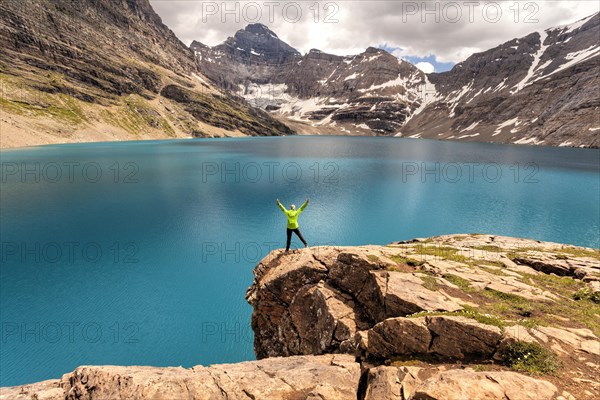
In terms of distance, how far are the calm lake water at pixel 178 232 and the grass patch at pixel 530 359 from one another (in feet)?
48.8

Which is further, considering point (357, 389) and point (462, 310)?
point (462, 310)

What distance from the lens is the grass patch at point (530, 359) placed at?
702 centimetres

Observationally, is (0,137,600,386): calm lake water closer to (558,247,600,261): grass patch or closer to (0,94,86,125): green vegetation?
(558,247,600,261): grass patch

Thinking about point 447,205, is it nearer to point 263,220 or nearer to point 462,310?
point 263,220

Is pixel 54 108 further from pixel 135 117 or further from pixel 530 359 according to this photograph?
pixel 530 359

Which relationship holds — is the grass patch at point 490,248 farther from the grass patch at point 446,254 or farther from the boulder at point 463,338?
the boulder at point 463,338

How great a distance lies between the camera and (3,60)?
14488 cm

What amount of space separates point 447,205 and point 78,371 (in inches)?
1939

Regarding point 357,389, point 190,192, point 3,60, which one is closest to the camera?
point 357,389

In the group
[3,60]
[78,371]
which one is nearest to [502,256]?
[78,371]

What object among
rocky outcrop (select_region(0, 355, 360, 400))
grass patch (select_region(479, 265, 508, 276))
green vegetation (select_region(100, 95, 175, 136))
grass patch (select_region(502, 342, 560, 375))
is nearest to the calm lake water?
rocky outcrop (select_region(0, 355, 360, 400))

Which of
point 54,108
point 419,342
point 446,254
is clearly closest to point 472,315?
point 419,342

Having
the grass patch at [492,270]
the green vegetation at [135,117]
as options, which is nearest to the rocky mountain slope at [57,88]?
the green vegetation at [135,117]

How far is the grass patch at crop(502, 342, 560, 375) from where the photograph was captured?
276 inches
